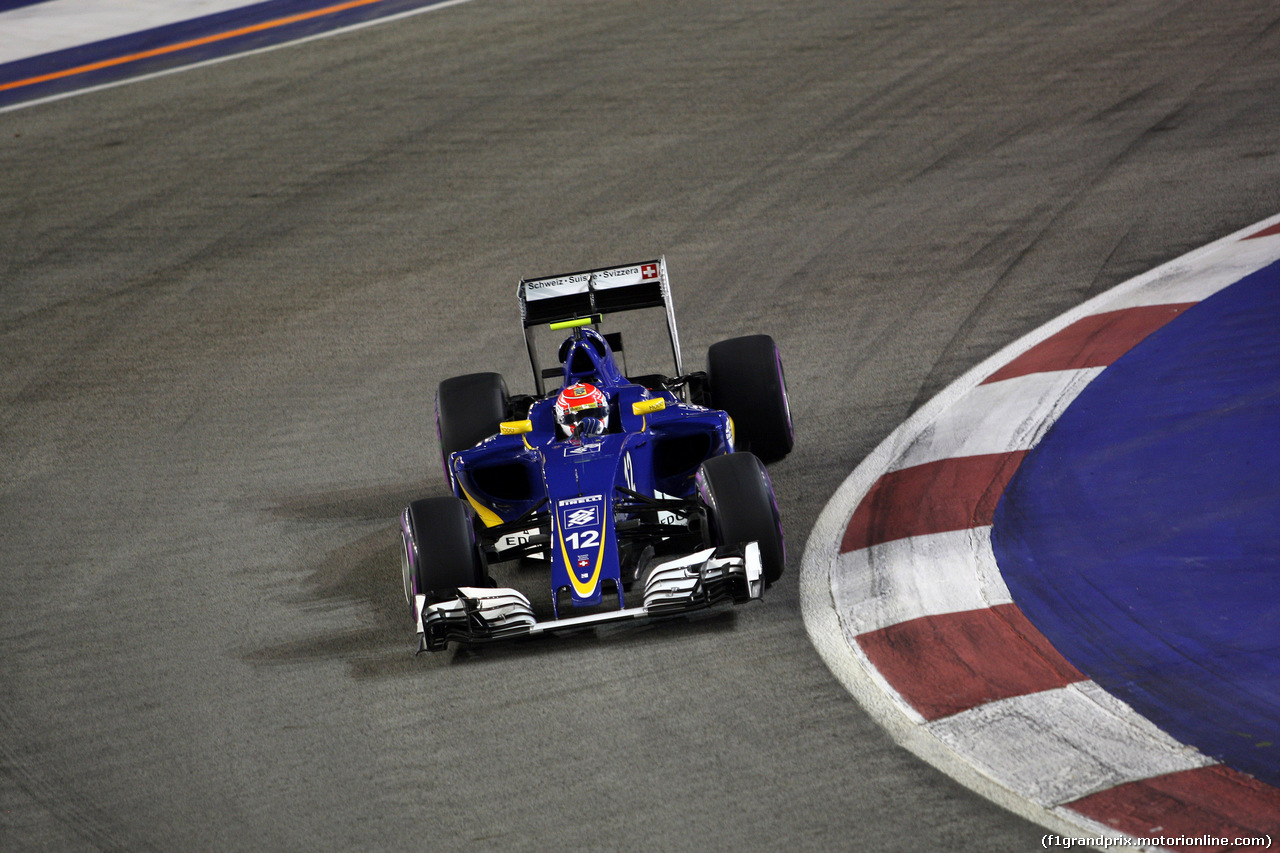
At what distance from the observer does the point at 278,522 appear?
275 inches

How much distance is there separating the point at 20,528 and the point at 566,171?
5.91 metres

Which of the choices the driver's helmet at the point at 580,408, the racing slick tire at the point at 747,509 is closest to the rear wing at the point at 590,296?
the driver's helmet at the point at 580,408

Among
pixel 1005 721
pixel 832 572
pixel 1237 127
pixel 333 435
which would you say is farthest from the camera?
pixel 1237 127

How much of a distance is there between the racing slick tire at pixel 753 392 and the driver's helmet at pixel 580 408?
904 millimetres

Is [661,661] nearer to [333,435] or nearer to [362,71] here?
[333,435]

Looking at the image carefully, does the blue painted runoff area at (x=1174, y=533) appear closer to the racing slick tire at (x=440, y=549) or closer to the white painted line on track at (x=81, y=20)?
the racing slick tire at (x=440, y=549)

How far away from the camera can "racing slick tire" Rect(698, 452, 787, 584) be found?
5.47 m

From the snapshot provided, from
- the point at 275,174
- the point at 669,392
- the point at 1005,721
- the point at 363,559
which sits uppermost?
the point at 275,174

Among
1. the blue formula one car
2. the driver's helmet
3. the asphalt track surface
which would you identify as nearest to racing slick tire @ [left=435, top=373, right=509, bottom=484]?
the blue formula one car

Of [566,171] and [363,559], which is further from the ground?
[566,171]

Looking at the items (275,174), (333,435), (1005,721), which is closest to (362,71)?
(275,174)

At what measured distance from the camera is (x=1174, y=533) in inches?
218

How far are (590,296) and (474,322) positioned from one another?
2.65 m


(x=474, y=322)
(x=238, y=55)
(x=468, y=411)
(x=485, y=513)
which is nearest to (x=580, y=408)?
(x=485, y=513)
